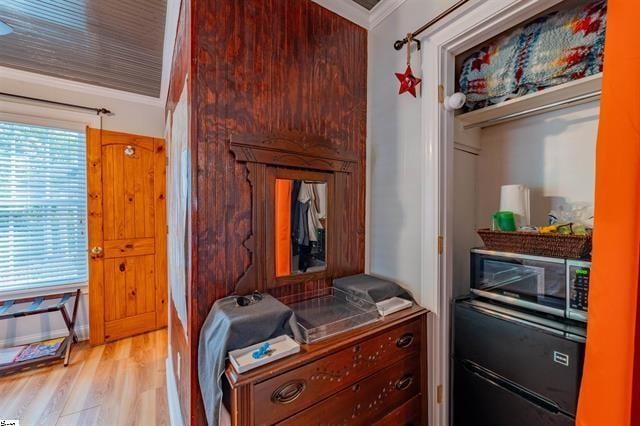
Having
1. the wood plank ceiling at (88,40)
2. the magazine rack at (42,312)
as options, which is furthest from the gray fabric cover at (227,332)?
the magazine rack at (42,312)

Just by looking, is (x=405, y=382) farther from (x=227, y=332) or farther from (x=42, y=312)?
(x=42, y=312)

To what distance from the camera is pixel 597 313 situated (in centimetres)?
78

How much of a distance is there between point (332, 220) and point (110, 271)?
8.51 ft

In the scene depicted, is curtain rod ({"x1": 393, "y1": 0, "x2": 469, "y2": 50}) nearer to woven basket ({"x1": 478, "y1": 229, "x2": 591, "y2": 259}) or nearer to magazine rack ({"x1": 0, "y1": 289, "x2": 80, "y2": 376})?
woven basket ({"x1": 478, "y1": 229, "x2": 591, "y2": 259})

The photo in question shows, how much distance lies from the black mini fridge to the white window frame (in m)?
3.47

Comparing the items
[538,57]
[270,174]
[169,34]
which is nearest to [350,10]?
[538,57]

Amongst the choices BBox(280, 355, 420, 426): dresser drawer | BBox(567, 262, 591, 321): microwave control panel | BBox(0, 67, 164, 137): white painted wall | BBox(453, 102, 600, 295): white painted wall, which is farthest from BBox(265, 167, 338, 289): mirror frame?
BBox(0, 67, 164, 137): white painted wall

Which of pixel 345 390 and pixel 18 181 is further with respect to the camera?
pixel 18 181

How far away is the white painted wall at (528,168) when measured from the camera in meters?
1.41

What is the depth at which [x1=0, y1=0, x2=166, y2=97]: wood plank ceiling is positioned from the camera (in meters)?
1.69

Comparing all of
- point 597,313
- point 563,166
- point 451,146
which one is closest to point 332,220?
point 451,146

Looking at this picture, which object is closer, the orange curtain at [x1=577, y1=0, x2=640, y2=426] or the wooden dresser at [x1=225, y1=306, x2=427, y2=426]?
the orange curtain at [x1=577, y1=0, x2=640, y2=426]

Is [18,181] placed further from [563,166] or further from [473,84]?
[563,166]

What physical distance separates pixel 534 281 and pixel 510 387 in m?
0.49
